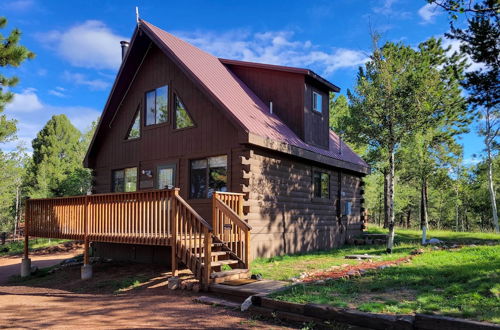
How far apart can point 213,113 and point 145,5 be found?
5.84m

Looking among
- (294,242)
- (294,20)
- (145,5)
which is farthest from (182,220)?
(294,20)

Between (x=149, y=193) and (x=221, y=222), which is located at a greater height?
(x=149, y=193)

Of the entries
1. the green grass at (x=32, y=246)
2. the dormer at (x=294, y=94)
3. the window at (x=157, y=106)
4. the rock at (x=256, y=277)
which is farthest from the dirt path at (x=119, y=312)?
the green grass at (x=32, y=246)

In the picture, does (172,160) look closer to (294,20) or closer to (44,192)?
(294,20)

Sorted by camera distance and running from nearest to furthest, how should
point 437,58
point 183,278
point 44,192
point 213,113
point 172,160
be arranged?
point 183,278, point 213,113, point 172,160, point 437,58, point 44,192

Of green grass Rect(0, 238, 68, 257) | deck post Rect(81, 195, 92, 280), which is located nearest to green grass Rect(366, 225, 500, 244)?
deck post Rect(81, 195, 92, 280)

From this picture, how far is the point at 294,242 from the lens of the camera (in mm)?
13227

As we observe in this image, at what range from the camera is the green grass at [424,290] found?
215 inches

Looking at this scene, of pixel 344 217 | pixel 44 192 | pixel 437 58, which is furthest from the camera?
pixel 44 192

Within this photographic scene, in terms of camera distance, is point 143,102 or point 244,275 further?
point 143,102

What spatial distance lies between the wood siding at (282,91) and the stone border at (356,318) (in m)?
8.36

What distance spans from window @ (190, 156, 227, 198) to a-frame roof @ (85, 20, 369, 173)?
4.65 feet

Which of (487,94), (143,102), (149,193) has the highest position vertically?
(143,102)

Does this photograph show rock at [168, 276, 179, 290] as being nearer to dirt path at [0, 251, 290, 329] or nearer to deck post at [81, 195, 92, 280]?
dirt path at [0, 251, 290, 329]
